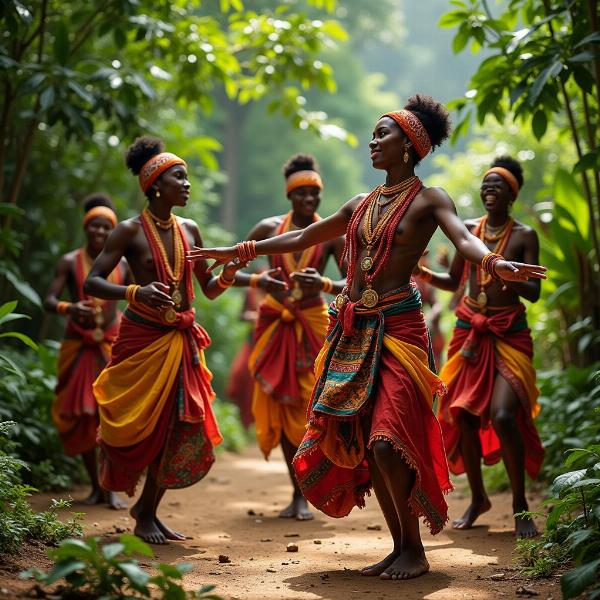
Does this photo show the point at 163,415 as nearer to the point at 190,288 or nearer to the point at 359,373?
the point at 190,288

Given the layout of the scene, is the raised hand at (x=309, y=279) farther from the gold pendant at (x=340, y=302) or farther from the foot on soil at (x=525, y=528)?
the foot on soil at (x=525, y=528)

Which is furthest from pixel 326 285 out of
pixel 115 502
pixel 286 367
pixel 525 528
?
pixel 115 502

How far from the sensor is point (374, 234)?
5.07 m

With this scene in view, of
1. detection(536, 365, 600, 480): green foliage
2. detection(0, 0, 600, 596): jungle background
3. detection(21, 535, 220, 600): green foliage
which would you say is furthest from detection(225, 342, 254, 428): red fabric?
detection(21, 535, 220, 600): green foliage

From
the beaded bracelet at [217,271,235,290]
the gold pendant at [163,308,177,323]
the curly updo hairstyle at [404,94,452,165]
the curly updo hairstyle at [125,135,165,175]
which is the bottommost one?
the gold pendant at [163,308,177,323]

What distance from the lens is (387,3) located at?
2894 centimetres

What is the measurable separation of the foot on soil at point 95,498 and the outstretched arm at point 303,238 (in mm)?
2698

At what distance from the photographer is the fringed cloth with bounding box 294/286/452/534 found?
4836 mm

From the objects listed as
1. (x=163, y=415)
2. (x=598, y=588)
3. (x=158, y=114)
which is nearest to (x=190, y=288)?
(x=163, y=415)

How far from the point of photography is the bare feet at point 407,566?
482 centimetres

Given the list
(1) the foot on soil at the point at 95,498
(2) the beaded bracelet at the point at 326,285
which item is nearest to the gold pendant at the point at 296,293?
(2) the beaded bracelet at the point at 326,285

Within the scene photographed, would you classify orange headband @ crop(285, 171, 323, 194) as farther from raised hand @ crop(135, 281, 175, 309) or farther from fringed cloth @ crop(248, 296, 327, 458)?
raised hand @ crop(135, 281, 175, 309)

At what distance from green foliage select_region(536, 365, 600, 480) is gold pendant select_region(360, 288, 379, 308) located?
105 inches

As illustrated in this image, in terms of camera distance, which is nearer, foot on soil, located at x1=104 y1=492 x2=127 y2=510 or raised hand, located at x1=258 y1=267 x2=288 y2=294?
raised hand, located at x1=258 y1=267 x2=288 y2=294
